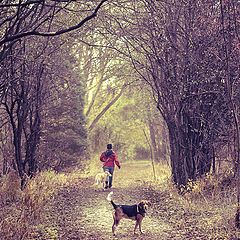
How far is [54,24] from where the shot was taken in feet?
42.5

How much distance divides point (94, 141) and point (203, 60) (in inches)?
742

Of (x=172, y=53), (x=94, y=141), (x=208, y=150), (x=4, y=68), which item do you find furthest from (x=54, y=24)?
(x=94, y=141)

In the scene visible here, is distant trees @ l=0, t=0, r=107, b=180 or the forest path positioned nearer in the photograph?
the forest path

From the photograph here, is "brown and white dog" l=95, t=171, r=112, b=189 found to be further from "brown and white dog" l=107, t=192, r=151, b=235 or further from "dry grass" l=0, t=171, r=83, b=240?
"brown and white dog" l=107, t=192, r=151, b=235

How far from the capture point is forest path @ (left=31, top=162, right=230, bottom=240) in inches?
331

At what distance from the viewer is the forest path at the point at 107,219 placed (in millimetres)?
8398

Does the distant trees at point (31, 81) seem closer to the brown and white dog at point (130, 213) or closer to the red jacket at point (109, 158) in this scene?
the red jacket at point (109, 158)

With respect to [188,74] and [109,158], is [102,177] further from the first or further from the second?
[188,74]

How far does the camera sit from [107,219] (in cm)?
1002

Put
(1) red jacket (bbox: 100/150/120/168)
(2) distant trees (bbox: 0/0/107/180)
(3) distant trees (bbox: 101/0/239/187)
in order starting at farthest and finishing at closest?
(1) red jacket (bbox: 100/150/120/168)
(3) distant trees (bbox: 101/0/239/187)
(2) distant trees (bbox: 0/0/107/180)

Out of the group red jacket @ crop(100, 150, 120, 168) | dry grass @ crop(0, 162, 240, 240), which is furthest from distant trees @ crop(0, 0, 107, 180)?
red jacket @ crop(100, 150, 120, 168)

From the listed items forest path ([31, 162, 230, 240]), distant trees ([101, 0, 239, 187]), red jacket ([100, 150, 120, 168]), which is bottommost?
forest path ([31, 162, 230, 240])

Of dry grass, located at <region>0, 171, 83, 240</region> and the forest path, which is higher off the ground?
dry grass, located at <region>0, 171, 83, 240</region>

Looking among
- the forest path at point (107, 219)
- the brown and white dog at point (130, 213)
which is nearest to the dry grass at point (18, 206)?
the forest path at point (107, 219)
